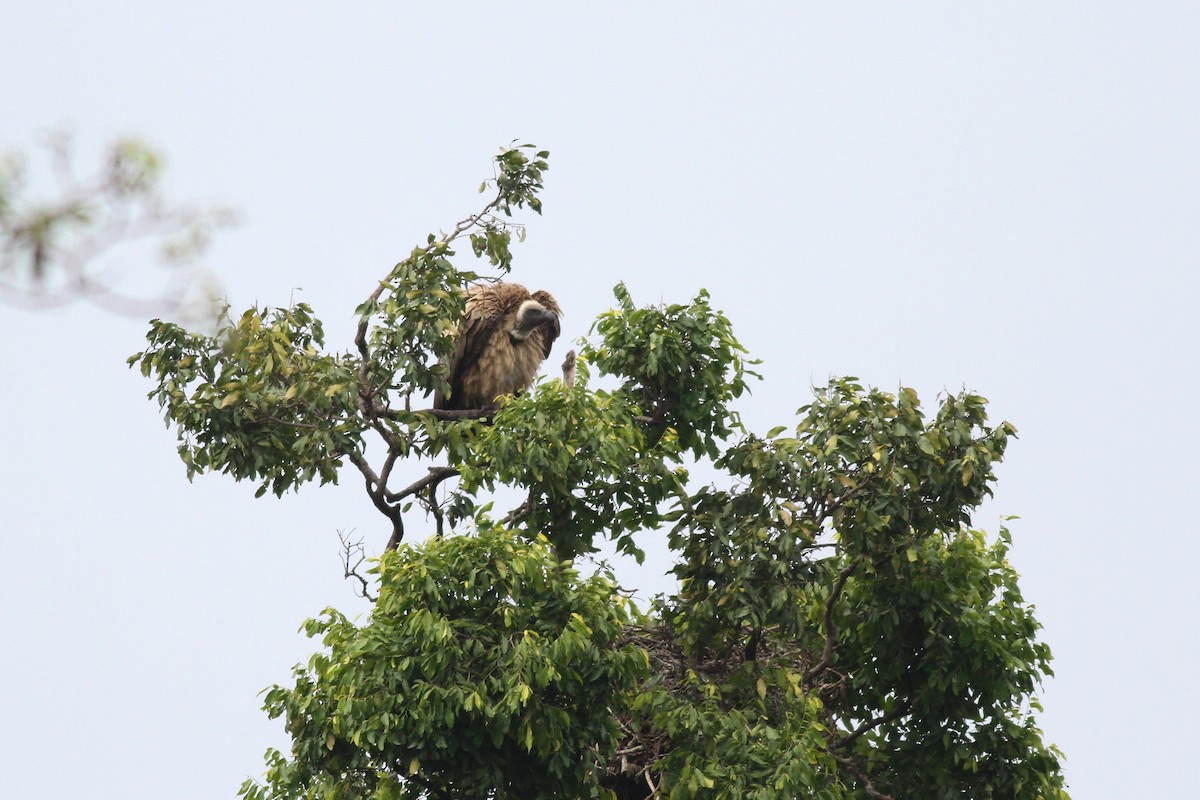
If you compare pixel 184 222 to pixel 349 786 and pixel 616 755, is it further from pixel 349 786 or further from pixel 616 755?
pixel 616 755

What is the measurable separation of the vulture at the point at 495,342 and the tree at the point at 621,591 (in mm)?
905

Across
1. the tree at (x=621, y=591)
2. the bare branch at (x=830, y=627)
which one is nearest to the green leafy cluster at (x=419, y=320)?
the tree at (x=621, y=591)

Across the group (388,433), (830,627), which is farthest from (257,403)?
(830,627)

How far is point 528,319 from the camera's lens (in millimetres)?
11227

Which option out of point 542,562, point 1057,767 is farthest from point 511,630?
point 1057,767

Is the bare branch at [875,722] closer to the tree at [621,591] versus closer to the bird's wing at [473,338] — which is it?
the tree at [621,591]

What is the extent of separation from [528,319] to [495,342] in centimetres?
29

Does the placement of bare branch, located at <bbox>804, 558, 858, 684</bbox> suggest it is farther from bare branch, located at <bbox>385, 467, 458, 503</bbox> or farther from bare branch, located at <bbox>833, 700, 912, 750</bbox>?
bare branch, located at <bbox>385, 467, 458, 503</bbox>

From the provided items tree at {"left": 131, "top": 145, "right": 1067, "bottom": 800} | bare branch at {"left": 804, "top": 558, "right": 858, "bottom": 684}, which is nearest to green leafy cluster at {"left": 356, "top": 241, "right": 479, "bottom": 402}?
tree at {"left": 131, "top": 145, "right": 1067, "bottom": 800}

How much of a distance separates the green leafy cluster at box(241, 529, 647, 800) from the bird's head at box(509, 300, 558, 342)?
2.90 meters

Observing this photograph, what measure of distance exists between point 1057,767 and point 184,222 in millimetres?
7405

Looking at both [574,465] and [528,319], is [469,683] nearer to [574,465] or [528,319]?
[574,465]

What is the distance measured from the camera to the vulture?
11219 millimetres

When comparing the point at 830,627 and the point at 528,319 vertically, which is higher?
the point at 528,319
